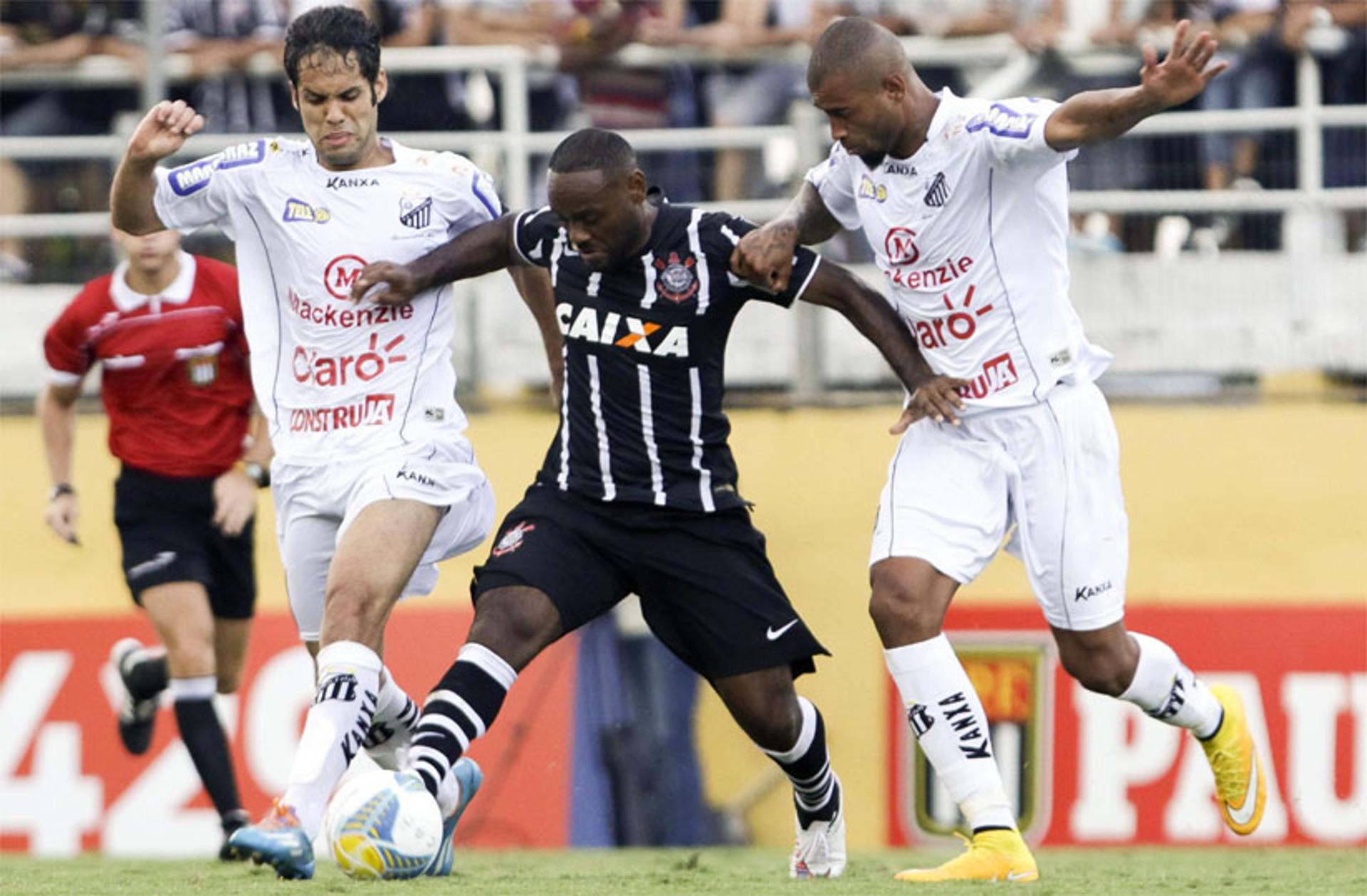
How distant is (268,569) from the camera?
37.5ft

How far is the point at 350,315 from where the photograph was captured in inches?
281

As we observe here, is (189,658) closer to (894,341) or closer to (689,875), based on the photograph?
(689,875)

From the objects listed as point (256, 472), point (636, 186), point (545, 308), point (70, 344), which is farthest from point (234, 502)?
point (636, 186)

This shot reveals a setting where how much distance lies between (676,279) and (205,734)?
3.22 m

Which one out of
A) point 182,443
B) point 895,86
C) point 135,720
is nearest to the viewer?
point 895,86

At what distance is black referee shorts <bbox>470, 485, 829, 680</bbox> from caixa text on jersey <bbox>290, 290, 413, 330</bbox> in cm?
73

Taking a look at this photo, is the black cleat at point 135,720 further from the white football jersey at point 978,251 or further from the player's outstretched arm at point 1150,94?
the player's outstretched arm at point 1150,94

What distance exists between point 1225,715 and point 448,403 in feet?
8.96

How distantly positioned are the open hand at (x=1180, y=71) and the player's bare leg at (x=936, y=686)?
153cm

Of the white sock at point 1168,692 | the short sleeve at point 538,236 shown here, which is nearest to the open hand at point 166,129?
the short sleeve at point 538,236

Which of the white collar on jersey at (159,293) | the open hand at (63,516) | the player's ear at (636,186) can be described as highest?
the player's ear at (636,186)

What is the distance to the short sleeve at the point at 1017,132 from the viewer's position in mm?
6605

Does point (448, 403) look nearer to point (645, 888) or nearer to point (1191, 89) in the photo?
point (645, 888)

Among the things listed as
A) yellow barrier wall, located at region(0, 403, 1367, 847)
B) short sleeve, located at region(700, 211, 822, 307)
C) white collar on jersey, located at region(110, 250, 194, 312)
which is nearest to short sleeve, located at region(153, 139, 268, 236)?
short sleeve, located at region(700, 211, 822, 307)
